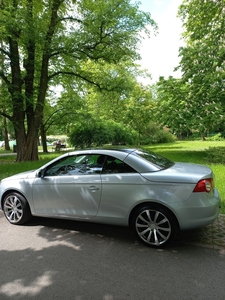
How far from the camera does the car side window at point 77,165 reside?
4.11 m

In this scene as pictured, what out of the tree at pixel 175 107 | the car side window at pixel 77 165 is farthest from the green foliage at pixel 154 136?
the car side window at pixel 77 165

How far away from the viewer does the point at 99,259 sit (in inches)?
128

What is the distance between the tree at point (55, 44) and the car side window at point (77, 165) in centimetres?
897

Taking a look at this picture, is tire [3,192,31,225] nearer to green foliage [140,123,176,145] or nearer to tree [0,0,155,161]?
tree [0,0,155,161]

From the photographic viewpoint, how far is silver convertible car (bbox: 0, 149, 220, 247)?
11.1 feet

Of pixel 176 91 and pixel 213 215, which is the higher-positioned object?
pixel 176 91

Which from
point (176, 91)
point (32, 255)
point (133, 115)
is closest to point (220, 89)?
point (176, 91)

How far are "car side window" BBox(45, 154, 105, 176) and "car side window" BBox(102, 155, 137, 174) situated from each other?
10cm

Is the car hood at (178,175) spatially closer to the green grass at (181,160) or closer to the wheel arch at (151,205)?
the wheel arch at (151,205)

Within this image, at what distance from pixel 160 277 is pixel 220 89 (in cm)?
1078

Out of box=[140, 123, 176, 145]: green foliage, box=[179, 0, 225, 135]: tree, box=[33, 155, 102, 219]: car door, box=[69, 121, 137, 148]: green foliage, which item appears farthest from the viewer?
box=[140, 123, 176, 145]: green foliage

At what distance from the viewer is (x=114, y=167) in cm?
395

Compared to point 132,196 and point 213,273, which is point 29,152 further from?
point 213,273

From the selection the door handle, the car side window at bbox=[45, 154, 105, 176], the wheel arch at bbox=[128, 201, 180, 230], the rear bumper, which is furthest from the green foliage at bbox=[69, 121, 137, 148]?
the rear bumper
